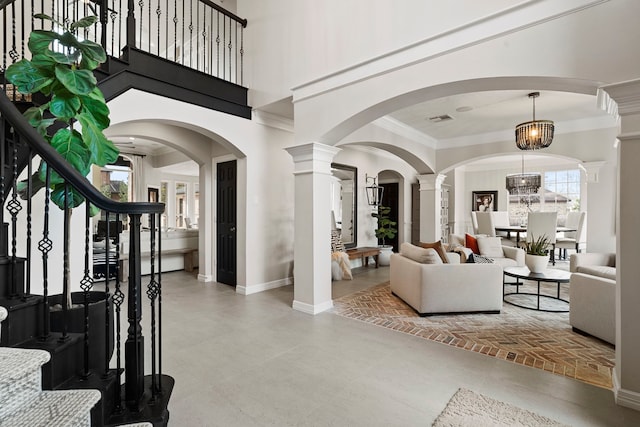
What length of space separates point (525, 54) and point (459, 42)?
58 cm

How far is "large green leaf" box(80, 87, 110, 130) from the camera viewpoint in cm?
195

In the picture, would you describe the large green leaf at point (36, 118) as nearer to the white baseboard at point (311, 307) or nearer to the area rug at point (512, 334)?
the white baseboard at point (311, 307)

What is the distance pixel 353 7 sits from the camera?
3.76 meters

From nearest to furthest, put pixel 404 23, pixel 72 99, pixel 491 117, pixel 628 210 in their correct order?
pixel 72 99
pixel 628 210
pixel 404 23
pixel 491 117

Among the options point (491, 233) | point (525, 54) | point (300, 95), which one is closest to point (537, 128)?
point (525, 54)

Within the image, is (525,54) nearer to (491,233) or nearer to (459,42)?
(459,42)

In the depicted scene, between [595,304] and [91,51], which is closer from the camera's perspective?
[91,51]

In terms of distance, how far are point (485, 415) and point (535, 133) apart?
424cm

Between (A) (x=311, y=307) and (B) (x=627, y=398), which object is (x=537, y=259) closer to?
(B) (x=627, y=398)

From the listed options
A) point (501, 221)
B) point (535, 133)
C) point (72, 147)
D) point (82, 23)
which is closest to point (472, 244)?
point (535, 133)

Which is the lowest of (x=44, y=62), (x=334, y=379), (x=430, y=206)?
(x=334, y=379)

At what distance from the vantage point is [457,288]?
3844 millimetres

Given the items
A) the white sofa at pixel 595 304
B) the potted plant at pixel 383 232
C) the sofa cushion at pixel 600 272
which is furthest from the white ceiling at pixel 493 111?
the white sofa at pixel 595 304

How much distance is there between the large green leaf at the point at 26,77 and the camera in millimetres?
1829
